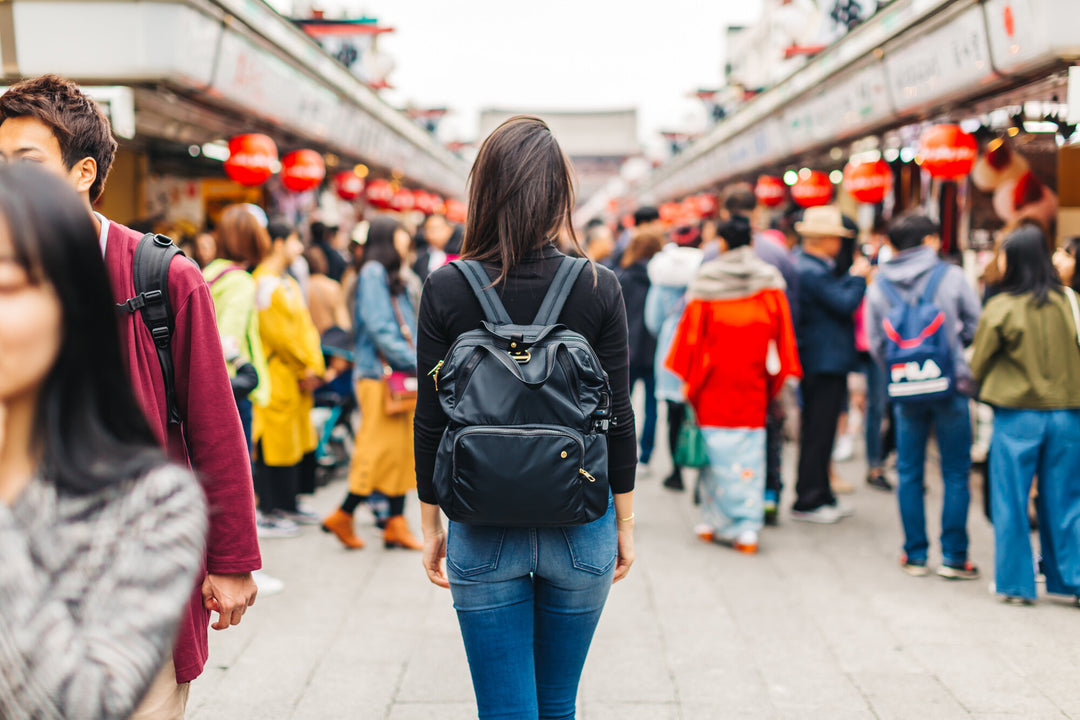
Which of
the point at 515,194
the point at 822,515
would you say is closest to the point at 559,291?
the point at 515,194

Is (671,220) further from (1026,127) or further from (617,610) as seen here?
(617,610)

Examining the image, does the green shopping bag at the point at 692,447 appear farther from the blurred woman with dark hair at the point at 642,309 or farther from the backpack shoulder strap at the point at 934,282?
the blurred woman with dark hair at the point at 642,309

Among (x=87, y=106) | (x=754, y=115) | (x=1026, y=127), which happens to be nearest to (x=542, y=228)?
(x=87, y=106)

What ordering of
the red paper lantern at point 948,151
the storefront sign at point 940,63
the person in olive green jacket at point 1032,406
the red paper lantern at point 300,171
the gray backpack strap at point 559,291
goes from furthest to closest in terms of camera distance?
1. the red paper lantern at point 300,171
2. the red paper lantern at point 948,151
3. the storefront sign at point 940,63
4. the person in olive green jacket at point 1032,406
5. the gray backpack strap at point 559,291

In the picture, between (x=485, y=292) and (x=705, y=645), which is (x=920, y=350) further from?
(x=485, y=292)

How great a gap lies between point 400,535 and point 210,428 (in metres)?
3.27

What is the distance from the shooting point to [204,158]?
10.2 meters

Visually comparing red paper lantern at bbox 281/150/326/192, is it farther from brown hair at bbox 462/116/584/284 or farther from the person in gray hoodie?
brown hair at bbox 462/116/584/284

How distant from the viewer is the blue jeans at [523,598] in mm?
1934

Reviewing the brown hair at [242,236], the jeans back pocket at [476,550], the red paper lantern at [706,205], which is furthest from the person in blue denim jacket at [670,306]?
the red paper lantern at [706,205]

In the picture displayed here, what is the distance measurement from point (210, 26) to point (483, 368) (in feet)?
17.8

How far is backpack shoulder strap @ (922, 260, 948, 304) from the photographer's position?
4.53m

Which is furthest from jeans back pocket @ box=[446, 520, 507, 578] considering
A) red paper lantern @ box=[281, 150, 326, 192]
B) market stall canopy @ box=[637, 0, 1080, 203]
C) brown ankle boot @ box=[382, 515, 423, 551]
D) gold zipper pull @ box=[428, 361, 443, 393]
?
red paper lantern @ box=[281, 150, 326, 192]

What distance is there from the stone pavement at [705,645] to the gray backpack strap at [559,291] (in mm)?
1753
